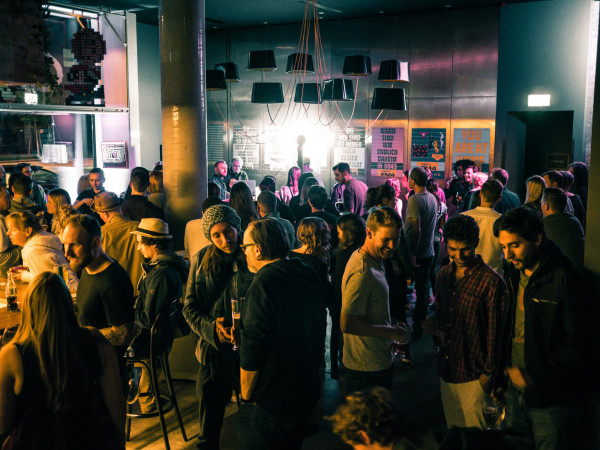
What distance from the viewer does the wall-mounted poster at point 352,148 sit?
1064 centimetres

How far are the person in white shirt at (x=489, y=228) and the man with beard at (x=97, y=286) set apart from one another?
2760 millimetres

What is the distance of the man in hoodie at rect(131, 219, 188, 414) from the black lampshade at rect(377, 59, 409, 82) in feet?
17.5

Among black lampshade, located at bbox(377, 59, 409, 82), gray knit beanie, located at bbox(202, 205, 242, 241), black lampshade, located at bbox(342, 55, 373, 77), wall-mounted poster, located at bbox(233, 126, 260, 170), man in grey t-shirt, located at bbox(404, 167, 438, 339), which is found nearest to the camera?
gray knit beanie, located at bbox(202, 205, 242, 241)

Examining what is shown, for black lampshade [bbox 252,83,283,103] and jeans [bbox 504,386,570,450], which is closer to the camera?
jeans [bbox 504,386,570,450]

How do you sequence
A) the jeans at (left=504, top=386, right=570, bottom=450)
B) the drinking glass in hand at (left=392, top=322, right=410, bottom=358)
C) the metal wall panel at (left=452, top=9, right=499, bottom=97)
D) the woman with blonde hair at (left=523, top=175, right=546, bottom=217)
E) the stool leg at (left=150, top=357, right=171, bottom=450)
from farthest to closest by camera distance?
the metal wall panel at (left=452, top=9, right=499, bottom=97) → the woman with blonde hair at (left=523, top=175, right=546, bottom=217) → the stool leg at (left=150, top=357, right=171, bottom=450) → the drinking glass in hand at (left=392, top=322, right=410, bottom=358) → the jeans at (left=504, top=386, right=570, bottom=450)

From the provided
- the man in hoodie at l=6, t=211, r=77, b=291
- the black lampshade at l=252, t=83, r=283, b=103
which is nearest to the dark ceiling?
the black lampshade at l=252, t=83, r=283, b=103

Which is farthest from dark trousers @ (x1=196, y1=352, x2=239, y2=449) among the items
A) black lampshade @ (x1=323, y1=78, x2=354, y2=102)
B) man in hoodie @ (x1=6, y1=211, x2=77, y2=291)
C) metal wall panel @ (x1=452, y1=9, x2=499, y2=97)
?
metal wall panel @ (x1=452, y1=9, x2=499, y2=97)

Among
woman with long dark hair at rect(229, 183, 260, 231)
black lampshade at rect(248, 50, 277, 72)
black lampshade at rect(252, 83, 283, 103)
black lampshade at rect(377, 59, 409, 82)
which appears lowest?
woman with long dark hair at rect(229, 183, 260, 231)

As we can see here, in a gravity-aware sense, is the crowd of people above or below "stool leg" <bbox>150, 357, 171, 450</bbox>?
above

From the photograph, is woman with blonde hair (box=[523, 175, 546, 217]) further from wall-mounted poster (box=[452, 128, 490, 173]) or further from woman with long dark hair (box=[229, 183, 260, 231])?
wall-mounted poster (box=[452, 128, 490, 173])

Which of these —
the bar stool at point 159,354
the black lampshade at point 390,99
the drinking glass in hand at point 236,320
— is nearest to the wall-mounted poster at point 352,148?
the black lampshade at point 390,99

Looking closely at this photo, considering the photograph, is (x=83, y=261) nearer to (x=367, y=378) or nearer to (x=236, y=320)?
(x=236, y=320)

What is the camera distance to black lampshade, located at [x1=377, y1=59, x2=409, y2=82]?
814 cm

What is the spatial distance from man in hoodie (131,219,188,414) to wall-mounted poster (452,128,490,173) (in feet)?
22.4
